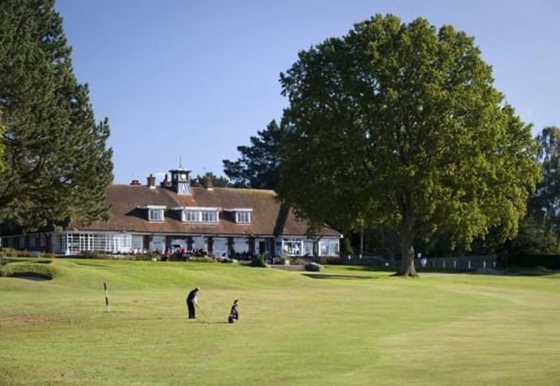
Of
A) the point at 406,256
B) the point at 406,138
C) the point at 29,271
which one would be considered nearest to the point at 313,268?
the point at 406,256

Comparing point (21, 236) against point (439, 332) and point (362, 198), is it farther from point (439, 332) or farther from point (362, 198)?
point (439, 332)

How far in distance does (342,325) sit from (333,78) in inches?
1676

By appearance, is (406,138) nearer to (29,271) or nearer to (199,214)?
(29,271)

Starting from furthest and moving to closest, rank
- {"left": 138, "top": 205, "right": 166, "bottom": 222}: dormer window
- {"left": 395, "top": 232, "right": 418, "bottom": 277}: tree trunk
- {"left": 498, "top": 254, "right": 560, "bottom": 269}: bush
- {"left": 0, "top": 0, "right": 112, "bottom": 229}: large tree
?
{"left": 138, "top": 205, "right": 166, "bottom": 222}: dormer window, {"left": 498, "top": 254, "right": 560, "bottom": 269}: bush, {"left": 395, "top": 232, "right": 418, "bottom": 277}: tree trunk, {"left": 0, "top": 0, "right": 112, "bottom": 229}: large tree

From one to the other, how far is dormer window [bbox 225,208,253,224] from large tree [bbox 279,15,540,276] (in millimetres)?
33774

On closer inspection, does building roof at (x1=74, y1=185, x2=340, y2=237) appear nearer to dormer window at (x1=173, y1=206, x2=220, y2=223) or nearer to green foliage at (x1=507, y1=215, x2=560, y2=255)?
dormer window at (x1=173, y1=206, x2=220, y2=223)

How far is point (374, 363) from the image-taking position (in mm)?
21297

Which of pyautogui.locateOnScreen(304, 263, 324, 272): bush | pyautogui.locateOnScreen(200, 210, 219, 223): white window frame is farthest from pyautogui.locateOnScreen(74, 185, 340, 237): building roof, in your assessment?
pyautogui.locateOnScreen(304, 263, 324, 272): bush

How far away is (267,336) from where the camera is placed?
89.2 feet

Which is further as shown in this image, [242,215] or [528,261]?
[242,215]

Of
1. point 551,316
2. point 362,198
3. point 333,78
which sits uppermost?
point 333,78

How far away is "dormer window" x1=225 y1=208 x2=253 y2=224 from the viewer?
106 metres

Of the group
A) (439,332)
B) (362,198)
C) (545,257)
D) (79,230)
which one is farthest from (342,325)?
(545,257)

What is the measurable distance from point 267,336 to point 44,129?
32392mm
